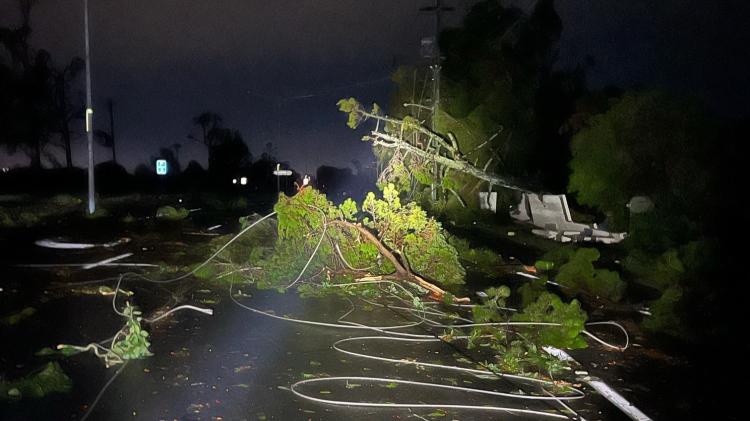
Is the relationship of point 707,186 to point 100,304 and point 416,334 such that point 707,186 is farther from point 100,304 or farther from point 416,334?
point 100,304

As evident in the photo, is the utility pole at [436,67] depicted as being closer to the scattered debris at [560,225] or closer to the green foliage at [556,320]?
the scattered debris at [560,225]

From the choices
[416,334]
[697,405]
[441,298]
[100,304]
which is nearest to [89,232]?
[100,304]

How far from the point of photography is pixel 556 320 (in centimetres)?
943

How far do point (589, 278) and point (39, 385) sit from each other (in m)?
10.1

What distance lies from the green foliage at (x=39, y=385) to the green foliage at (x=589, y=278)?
9709mm

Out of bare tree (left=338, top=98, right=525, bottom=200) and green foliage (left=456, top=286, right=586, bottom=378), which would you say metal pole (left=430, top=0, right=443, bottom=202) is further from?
green foliage (left=456, top=286, right=586, bottom=378)

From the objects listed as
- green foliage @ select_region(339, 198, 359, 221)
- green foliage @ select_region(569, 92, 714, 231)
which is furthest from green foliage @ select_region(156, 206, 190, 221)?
green foliage @ select_region(339, 198, 359, 221)

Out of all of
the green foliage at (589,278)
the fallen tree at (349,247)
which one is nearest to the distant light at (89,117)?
the fallen tree at (349,247)

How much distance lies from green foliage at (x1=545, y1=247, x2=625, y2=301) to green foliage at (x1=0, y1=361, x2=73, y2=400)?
31.9 ft

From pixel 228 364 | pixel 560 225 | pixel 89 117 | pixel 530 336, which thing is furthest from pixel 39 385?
pixel 89 117

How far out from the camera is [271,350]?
8430mm

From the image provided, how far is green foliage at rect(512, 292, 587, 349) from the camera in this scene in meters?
9.02

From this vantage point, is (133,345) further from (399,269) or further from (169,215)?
(169,215)

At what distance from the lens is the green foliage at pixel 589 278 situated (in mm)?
13023
